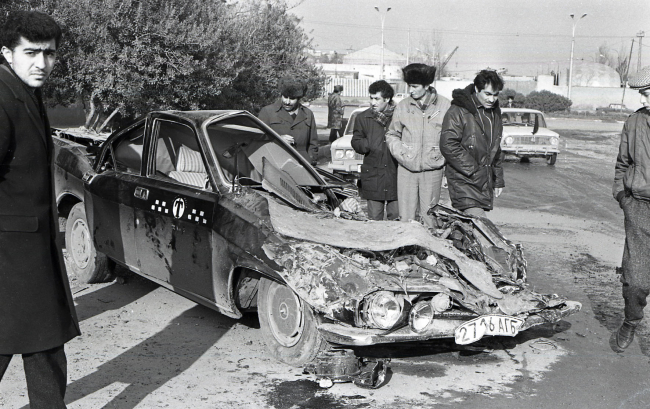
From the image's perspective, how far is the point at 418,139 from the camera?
24.0ft

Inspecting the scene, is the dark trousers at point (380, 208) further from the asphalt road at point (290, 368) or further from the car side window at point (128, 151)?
the car side window at point (128, 151)

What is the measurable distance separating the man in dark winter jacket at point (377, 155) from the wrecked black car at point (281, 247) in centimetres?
113

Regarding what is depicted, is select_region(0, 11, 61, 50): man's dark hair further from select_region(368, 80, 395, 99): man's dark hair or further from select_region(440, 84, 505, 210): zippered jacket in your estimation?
select_region(368, 80, 395, 99): man's dark hair

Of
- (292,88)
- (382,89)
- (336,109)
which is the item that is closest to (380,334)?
(382,89)

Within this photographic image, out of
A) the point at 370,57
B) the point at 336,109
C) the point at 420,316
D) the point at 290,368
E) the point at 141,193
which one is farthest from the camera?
the point at 370,57

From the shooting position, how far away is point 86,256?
718 centimetres

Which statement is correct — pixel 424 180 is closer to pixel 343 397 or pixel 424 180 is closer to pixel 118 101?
pixel 343 397

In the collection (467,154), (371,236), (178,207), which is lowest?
(371,236)

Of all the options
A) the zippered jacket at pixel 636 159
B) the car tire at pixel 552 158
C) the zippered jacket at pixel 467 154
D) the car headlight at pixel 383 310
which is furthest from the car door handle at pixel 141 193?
the car tire at pixel 552 158

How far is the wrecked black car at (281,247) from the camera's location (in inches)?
185

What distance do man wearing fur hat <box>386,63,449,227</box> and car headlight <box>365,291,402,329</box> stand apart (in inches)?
106

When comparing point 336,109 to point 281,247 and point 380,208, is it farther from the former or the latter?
point 281,247

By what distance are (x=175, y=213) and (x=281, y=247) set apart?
4.05 feet

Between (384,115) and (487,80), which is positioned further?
(384,115)
